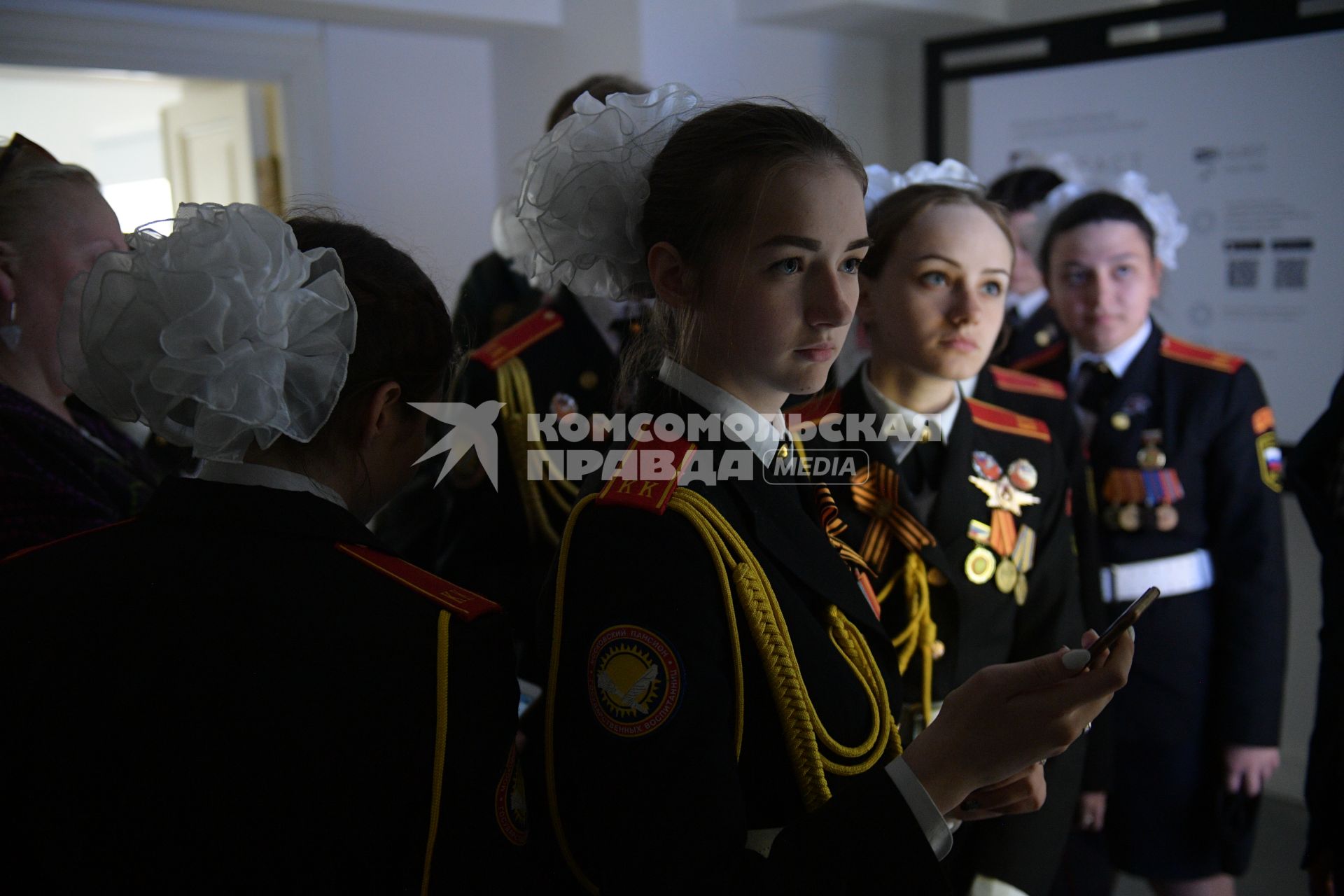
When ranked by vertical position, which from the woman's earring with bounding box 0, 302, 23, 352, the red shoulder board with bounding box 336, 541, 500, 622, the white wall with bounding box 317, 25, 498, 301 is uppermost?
the white wall with bounding box 317, 25, 498, 301

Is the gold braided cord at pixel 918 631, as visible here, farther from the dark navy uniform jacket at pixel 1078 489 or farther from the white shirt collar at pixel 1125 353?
the white shirt collar at pixel 1125 353

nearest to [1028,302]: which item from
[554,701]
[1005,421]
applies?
[1005,421]

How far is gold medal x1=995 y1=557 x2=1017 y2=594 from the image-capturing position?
59.1 inches

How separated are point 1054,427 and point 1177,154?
2.05m

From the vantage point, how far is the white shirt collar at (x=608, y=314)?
2.01 metres

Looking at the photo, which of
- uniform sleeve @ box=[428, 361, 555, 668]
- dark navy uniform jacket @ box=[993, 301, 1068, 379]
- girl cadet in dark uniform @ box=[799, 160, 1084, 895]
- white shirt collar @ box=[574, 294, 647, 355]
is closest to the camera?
girl cadet in dark uniform @ box=[799, 160, 1084, 895]

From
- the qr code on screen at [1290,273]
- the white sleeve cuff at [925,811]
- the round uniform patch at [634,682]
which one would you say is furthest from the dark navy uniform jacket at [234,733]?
the qr code on screen at [1290,273]

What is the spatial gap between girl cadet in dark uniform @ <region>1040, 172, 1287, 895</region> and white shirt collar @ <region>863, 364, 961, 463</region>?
640 mm

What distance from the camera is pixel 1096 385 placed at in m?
2.12

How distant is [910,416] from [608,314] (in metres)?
0.72

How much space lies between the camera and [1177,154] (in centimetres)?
337

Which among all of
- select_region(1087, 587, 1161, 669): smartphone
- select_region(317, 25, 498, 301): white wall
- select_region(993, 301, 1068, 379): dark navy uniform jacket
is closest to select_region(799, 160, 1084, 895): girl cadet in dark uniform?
select_region(1087, 587, 1161, 669): smartphone

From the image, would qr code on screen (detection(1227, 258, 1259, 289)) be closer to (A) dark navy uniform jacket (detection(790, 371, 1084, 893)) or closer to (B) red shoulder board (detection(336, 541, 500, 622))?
(A) dark navy uniform jacket (detection(790, 371, 1084, 893))

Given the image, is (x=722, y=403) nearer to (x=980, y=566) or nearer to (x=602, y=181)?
(x=602, y=181)
